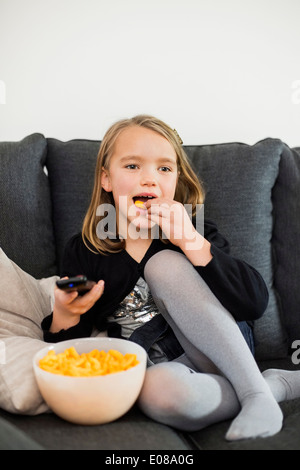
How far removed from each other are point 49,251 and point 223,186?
54 centimetres

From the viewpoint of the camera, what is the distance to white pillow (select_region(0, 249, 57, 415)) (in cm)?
93

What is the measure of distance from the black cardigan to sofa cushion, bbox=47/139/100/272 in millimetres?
115

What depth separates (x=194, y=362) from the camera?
110cm

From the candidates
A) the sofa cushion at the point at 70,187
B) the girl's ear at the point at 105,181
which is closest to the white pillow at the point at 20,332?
the sofa cushion at the point at 70,187

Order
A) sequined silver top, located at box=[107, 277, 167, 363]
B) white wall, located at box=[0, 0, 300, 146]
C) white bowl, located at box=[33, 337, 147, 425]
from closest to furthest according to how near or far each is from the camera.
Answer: white bowl, located at box=[33, 337, 147, 425] < sequined silver top, located at box=[107, 277, 167, 363] < white wall, located at box=[0, 0, 300, 146]

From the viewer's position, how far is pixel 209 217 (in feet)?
4.58

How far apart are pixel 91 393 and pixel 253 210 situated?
76cm

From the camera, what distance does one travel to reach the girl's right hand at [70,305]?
104 centimetres

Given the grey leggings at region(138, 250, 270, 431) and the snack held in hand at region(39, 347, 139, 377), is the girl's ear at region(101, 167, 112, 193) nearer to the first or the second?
the grey leggings at region(138, 250, 270, 431)

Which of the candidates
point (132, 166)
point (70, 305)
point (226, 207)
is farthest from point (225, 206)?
point (70, 305)

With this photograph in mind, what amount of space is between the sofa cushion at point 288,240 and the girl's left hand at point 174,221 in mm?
397

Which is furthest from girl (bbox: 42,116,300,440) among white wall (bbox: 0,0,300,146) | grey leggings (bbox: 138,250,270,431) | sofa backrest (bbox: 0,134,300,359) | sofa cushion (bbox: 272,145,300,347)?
white wall (bbox: 0,0,300,146)

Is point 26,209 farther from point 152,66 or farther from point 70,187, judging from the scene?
point 152,66

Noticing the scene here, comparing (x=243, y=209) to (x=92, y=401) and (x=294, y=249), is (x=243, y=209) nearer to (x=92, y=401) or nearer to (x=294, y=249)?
(x=294, y=249)
